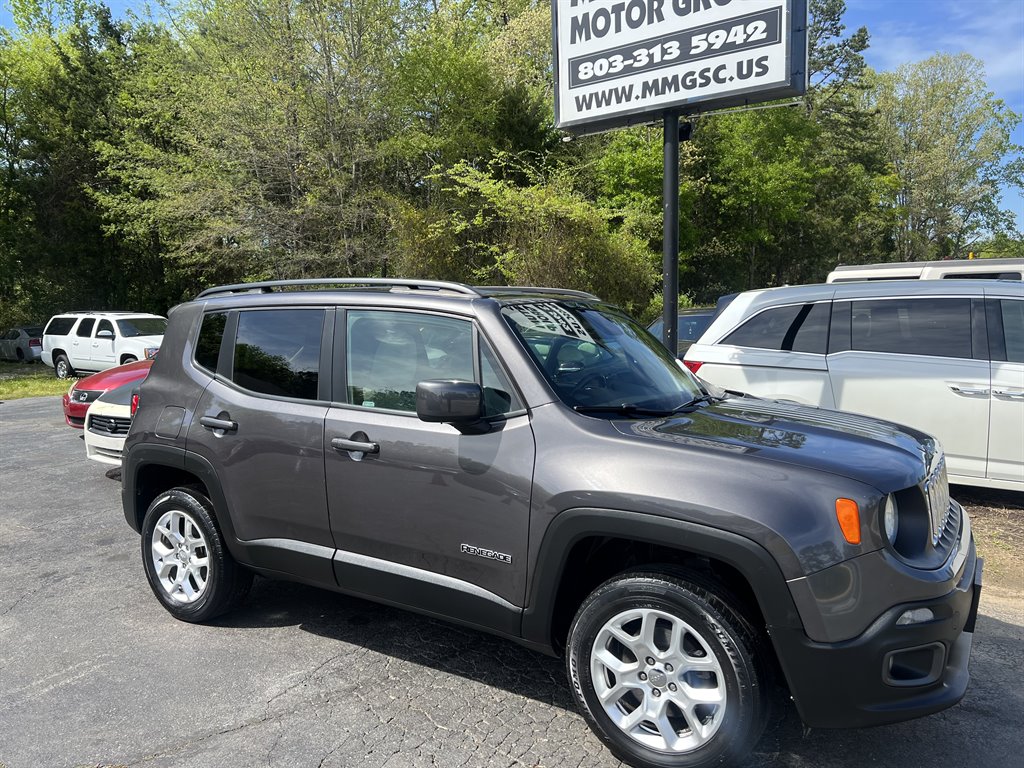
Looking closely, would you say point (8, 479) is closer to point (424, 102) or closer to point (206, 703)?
point (206, 703)

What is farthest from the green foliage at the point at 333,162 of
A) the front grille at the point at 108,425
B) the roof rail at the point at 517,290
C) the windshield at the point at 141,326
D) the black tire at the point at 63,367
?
the roof rail at the point at 517,290

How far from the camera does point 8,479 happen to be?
7.94 meters

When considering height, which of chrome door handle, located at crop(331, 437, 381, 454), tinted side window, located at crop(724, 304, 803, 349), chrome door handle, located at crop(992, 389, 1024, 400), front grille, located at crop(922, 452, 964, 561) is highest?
tinted side window, located at crop(724, 304, 803, 349)

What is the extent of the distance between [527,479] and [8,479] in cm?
740

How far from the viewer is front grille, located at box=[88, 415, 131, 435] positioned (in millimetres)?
6953

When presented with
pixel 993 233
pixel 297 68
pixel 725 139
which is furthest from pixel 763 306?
pixel 993 233

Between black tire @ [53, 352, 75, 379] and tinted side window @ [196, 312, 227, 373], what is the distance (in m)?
18.7

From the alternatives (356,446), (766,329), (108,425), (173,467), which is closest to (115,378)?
(108,425)

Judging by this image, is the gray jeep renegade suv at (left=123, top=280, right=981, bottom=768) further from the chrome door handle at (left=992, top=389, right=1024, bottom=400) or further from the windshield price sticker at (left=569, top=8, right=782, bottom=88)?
the windshield price sticker at (left=569, top=8, right=782, bottom=88)

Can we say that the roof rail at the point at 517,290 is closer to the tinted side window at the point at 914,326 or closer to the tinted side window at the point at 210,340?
the tinted side window at the point at 210,340

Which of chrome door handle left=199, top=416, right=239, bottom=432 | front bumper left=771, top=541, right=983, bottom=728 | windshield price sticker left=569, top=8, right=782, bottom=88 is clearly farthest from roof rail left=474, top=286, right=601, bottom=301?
windshield price sticker left=569, top=8, right=782, bottom=88

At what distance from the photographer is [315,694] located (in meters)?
3.43

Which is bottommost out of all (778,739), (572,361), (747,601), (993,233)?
(778,739)

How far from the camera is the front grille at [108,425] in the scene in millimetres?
6953
